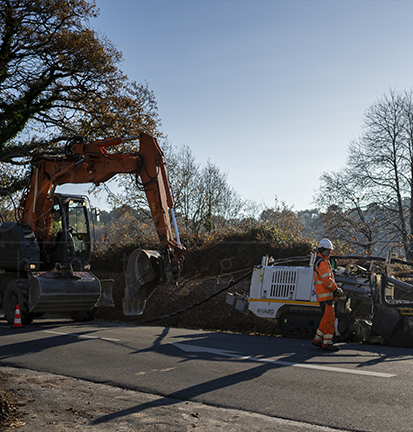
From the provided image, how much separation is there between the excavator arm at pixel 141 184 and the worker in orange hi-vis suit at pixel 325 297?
12.4 ft

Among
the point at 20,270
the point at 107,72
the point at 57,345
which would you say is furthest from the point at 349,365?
the point at 107,72

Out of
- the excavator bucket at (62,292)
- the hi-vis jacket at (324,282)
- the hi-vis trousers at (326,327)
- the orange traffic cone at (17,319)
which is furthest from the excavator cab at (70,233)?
the hi-vis trousers at (326,327)

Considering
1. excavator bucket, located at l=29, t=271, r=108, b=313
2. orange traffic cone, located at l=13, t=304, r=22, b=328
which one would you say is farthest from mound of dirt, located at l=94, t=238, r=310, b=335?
orange traffic cone, located at l=13, t=304, r=22, b=328

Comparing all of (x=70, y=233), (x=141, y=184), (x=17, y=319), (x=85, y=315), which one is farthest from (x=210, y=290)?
(x=17, y=319)

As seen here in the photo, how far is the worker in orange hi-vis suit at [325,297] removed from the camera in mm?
8859

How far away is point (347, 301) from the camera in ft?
34.6

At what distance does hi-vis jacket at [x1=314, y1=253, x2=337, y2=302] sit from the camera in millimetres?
9031

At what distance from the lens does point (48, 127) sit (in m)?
24.6

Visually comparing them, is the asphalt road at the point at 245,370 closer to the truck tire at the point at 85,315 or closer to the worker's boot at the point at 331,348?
the worker's boot at the point at 331,348

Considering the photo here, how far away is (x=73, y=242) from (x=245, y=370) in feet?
29.8

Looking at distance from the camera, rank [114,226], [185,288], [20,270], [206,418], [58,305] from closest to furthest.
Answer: [206,418] < [58,305] < [20,270] < [185,288] < [114,226]

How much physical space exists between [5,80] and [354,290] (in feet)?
62.3

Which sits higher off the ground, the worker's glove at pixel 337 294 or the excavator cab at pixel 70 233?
the excavator cab at pixel 70 233

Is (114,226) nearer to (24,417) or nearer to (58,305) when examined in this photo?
(58,305)
